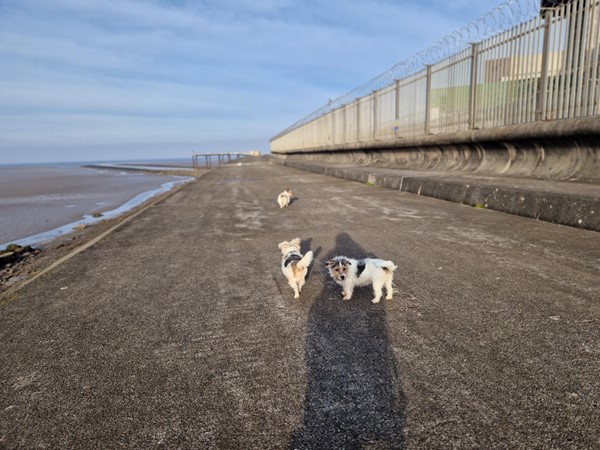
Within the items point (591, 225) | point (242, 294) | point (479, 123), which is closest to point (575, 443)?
point (242, 294)

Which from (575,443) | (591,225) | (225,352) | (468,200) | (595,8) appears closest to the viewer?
(575,443)

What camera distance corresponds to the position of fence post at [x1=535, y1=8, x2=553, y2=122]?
816 centimetres

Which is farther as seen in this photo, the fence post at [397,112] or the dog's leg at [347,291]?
the fence post at [397,112]

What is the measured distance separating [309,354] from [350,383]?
1.30ft

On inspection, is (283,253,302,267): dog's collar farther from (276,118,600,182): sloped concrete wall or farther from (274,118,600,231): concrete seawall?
(276,118,600,182): sloped concrete wall

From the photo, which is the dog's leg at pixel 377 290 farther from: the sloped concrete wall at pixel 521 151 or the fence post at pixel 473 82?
the fence post at pixel 473 82

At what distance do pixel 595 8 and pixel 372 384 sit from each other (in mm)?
8776

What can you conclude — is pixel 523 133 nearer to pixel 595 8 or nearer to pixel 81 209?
pixel 595 8

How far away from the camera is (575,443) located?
163 centimetres

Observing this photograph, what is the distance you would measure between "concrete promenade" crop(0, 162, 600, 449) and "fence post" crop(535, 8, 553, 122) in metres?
4.51

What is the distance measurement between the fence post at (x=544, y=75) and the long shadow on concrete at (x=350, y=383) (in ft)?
24.6

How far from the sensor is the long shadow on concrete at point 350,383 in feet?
5.71

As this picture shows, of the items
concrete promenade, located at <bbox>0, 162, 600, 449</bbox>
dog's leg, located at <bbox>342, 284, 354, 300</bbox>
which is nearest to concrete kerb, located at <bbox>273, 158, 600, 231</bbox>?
concrete promenade, located at <bbox>0, 162, 600, 449</bbox>

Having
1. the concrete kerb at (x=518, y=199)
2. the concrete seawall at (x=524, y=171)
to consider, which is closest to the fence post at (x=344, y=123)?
the concrete seawall at (x=524, y=171)
